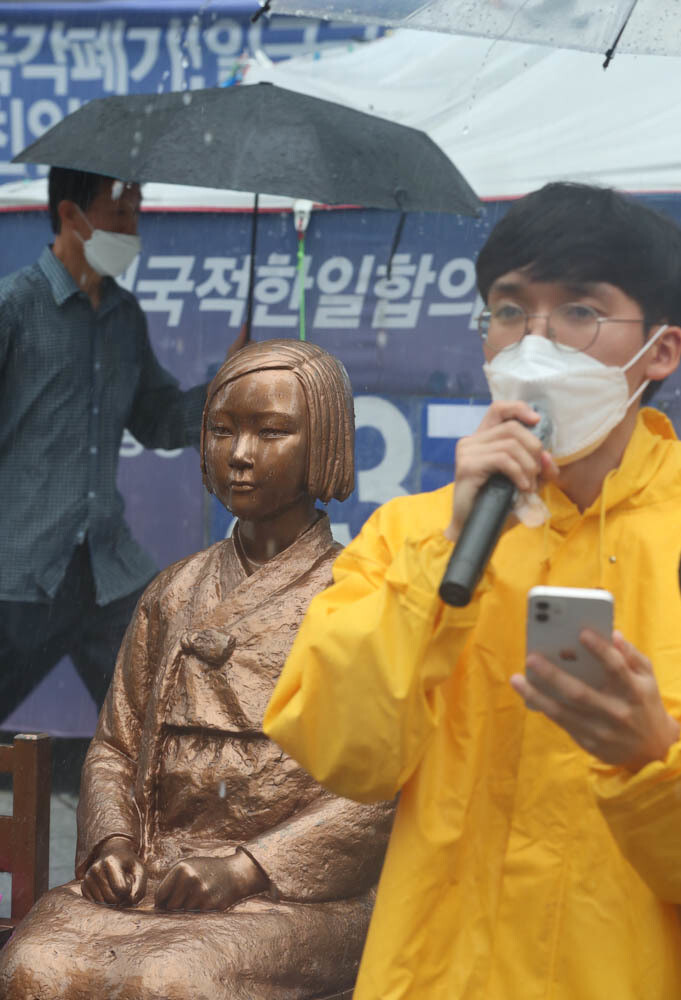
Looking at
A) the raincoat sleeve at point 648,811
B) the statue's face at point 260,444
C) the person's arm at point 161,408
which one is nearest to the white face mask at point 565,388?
the raincoat sleeve at point 648,811

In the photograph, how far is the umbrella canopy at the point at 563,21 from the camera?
295 centimetres

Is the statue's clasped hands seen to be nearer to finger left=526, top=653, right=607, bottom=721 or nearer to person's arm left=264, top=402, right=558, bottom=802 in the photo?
person's arm left=264, top=402, right=558, bottom=802

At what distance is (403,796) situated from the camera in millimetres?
1734

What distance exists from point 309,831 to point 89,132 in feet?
8.02

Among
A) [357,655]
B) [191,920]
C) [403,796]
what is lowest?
[191,920]

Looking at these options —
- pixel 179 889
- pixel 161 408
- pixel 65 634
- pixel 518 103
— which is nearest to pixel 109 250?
pixel 161 408

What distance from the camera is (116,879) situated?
2.41 metres

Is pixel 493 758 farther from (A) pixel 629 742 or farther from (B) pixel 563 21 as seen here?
(B) pixel 563 21

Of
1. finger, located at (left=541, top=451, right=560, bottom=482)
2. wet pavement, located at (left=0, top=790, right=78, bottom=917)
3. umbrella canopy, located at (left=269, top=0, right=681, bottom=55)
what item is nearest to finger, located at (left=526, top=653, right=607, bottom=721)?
finger, located at (left=541, top=451, right=560, bottom=482)

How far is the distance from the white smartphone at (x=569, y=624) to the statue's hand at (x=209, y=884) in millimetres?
1136

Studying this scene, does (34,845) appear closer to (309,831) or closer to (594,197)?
(309,831)

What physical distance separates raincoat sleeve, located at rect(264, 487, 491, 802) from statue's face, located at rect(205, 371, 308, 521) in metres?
1.01

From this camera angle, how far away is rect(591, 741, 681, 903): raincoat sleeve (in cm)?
143

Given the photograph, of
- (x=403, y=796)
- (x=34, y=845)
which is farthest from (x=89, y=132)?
(x=403, y=796)
